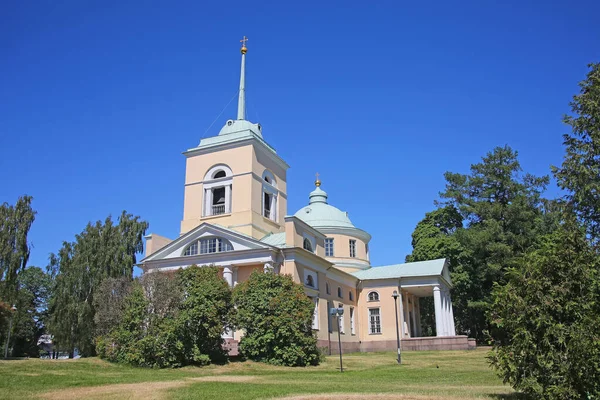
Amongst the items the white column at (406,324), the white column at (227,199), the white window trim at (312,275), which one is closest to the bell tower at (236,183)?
the white column at (227,199)

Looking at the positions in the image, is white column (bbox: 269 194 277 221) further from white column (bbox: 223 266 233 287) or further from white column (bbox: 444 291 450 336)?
white column (bbox: 444 291 450 336)

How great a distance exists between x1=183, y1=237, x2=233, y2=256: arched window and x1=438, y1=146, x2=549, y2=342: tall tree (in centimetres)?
2082

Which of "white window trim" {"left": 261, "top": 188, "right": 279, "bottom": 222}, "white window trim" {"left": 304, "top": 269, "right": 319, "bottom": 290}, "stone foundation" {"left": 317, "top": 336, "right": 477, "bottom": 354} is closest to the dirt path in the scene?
"white window trim" {"left": 304, "top": 269, "right": 319, "bottom": 290}

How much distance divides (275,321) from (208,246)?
8724 millimetres

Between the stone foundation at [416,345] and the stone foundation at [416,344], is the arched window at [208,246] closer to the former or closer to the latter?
the stone foundation at [416,345]

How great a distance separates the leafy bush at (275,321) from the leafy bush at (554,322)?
13031 mm

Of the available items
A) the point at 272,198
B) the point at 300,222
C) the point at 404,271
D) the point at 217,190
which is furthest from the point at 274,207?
the point at 404,271

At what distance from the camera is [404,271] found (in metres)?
39.6

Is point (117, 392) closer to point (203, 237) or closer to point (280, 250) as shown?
point (280, 250)

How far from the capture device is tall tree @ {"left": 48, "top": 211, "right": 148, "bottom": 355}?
35.1 meters

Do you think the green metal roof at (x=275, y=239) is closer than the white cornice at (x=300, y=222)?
No

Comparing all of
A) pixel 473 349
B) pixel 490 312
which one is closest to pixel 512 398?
pixel 490 312

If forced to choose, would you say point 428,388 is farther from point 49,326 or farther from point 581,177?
point 49,326

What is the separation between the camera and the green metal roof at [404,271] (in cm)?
3822
